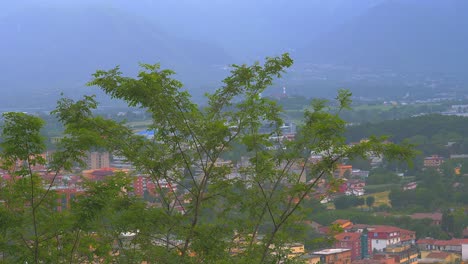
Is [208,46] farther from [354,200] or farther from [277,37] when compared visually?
[354,200]

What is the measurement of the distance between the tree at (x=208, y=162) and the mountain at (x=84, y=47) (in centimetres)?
4870

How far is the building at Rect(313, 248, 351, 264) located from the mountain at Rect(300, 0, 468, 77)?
186 ft

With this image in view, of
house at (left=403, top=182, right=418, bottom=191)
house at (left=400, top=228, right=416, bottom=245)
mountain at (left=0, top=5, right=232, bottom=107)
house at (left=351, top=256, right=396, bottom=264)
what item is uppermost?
mountain at (left=0, top=5, right=232, bottom=107)

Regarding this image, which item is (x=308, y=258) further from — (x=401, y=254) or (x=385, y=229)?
(x=385, y=229)

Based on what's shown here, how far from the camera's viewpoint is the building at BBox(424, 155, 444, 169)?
24119mm

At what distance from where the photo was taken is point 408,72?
67.8 metres

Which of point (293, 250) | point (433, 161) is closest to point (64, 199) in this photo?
point (293, 250)

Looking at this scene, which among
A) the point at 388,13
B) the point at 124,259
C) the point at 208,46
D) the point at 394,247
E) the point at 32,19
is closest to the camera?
the point at 124,259

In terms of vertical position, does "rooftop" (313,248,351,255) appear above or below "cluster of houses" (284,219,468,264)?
above

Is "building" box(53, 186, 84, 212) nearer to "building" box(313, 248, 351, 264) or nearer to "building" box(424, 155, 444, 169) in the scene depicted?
"building" box(313, 248, 351, 264)

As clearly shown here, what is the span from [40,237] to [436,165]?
20.4 meters

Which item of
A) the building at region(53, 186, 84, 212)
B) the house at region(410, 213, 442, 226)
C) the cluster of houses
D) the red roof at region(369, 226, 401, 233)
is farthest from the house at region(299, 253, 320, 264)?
the house at region(410, 213, 442, 226)

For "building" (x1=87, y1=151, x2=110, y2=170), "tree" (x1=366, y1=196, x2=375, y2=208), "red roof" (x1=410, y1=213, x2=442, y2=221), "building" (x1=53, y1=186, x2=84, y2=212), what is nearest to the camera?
"building" (x1=53, y1=186, x2=84, y2=212)

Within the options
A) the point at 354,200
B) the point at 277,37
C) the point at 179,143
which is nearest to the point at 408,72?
→ the point at 277,37
